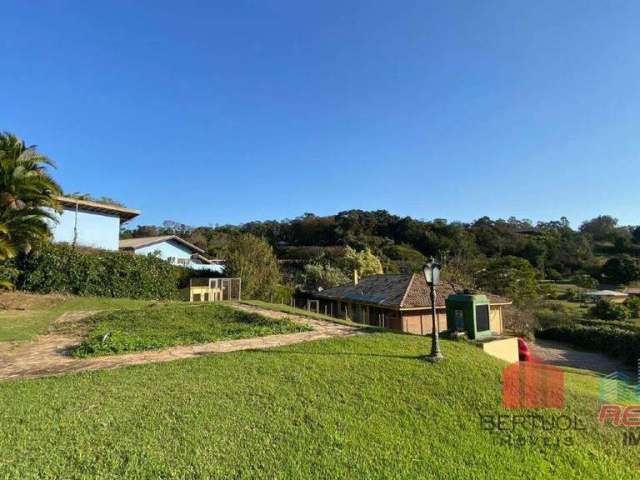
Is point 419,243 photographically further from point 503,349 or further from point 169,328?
point 169,328

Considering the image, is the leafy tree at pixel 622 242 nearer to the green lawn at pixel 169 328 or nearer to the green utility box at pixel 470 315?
the green utility box at pixel 470 315

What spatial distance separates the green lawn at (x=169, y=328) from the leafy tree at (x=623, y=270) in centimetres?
5107

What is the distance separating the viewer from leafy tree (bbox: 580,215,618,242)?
6984cm

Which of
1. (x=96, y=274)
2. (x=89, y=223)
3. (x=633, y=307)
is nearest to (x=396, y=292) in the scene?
(x=96, y=274)

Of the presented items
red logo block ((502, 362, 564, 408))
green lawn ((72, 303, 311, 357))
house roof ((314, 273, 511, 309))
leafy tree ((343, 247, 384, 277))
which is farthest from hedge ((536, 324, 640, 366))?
green lawn ((72, 303, 311, 357))

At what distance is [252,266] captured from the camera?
2419cm

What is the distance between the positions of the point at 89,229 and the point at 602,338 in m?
34.1

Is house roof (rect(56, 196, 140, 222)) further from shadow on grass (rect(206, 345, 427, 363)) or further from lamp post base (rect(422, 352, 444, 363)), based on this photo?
lamp post base (rect(422, 352, 444, 363))

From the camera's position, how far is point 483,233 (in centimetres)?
5369

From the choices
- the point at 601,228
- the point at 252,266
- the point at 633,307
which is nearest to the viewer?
the point at 252,266

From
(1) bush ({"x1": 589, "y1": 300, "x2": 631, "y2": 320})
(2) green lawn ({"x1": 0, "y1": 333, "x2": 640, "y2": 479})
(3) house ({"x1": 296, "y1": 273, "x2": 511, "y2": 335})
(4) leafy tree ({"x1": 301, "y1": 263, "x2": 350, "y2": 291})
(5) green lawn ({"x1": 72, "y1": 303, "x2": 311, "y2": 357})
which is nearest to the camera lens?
(2) green lawn ({"x1": 0, "y1": 333, "x2": 640, "y2": 479})

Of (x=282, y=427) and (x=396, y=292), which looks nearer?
(x=282, y=427)

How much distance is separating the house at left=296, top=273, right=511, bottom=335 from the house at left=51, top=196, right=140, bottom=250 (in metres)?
14.2

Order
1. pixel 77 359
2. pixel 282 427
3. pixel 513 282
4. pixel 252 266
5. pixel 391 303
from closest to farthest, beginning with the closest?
pixel 282 427, pixel 77 359, pixel 391 303, pixel 252 266, pixel 513 282
